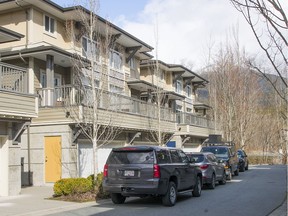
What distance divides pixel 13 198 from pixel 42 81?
8673 millimetres

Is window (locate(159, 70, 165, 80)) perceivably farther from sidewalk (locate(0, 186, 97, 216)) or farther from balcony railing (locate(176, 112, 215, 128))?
sidewalk (locate(0, 186, 97, 216))

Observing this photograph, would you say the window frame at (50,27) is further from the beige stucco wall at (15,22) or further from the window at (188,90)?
the window at (188,90)

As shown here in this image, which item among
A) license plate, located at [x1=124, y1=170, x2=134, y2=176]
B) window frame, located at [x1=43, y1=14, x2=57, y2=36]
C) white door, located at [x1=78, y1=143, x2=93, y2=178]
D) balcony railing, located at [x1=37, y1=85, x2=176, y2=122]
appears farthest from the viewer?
window frame, located at [x1=43, y1=14, x2=57, y2=36]

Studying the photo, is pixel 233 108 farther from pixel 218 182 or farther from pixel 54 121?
pixel 54 121

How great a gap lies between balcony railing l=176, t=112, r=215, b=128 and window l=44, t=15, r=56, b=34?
654 inches

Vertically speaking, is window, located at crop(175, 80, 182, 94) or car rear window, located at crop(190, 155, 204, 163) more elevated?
window, located at crop(175, 80, 182, 94)

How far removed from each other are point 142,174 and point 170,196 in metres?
1.27

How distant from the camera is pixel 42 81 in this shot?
22.4m

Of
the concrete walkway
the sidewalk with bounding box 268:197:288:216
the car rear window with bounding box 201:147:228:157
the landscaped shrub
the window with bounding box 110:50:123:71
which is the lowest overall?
the sidewalk with bounding box 268:197:288:216

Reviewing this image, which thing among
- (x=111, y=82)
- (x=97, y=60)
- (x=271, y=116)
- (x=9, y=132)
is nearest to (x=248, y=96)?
(x=271, y=116)

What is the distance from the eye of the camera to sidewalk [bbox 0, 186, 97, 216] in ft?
39.9

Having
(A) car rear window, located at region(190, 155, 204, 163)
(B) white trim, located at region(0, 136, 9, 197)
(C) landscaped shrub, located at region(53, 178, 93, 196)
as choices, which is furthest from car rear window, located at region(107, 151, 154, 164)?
(A) car rear window, located at region(190, 155, 204, 163)

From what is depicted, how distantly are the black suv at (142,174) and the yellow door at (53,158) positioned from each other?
22.7ft

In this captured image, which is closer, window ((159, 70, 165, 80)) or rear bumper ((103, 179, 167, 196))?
rear bumper ((103, 179, 167, 196))
